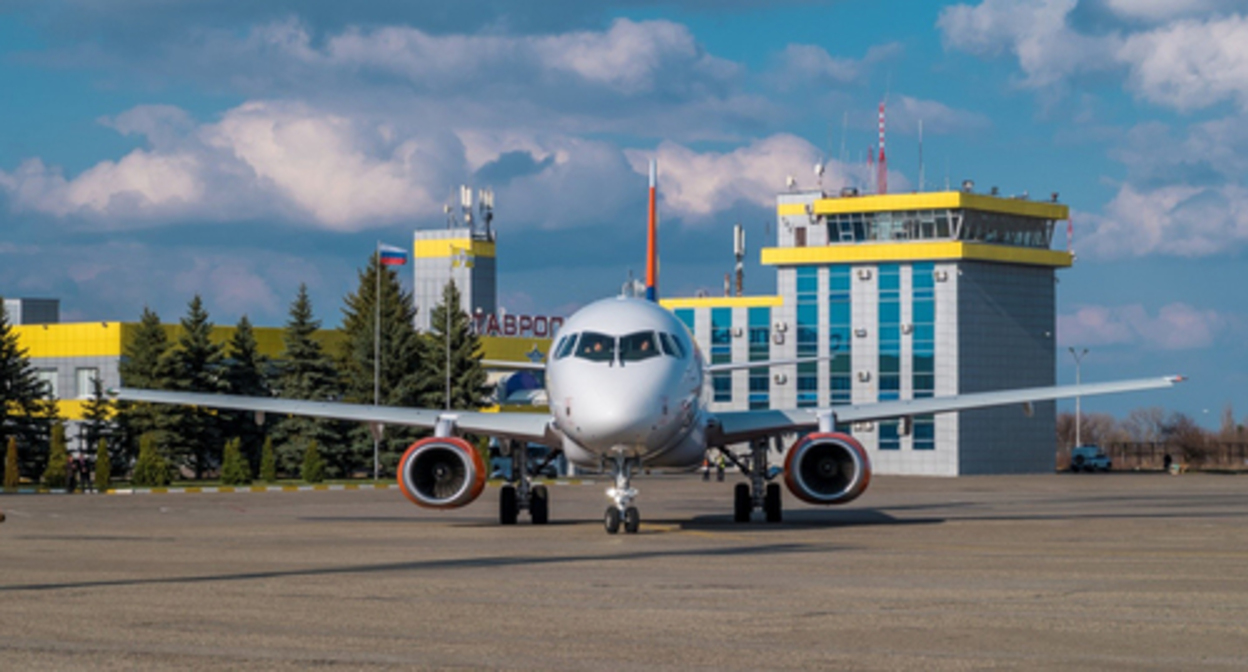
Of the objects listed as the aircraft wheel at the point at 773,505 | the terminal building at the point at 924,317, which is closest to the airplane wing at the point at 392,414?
the aircraft wheel at the point at 773,505

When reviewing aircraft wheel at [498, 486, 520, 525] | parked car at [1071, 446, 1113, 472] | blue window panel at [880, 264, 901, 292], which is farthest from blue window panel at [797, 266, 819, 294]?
aircraft wheel at [498, 486, 520, 525]

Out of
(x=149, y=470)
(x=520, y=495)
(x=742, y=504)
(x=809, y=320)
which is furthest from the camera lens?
(x=809, y=320)

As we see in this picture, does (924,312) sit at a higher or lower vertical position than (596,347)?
higher

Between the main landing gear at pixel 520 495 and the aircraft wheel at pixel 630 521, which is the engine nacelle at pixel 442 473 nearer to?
the main landing gear at pixel 520 495

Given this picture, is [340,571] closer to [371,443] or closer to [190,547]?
[190,547]

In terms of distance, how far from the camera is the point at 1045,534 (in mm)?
24750

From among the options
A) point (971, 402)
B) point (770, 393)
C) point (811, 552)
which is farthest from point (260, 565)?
point (770, 393)

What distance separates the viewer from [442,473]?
91.9ft

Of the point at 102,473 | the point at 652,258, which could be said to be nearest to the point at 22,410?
the point at 102,473

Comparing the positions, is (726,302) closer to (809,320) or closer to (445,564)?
(809,320)

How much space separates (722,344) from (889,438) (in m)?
14.1

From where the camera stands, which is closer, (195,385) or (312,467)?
(312,467)

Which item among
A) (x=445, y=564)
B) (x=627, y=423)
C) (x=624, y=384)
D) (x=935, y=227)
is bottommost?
(x=445, y=564)

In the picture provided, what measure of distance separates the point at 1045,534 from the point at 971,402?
6.18 meters
